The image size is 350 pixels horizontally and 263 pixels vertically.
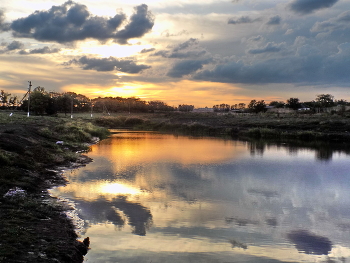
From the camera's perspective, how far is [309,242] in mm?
9516

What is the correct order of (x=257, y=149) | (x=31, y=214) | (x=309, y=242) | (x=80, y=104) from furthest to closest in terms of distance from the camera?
(x=80, y=104) < (x=257, y=149) < (x=309, y=242) < (x=31, y=214)

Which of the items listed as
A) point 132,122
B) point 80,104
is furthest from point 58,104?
point 80,104

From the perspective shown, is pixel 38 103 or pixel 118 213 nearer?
pixel 118 213

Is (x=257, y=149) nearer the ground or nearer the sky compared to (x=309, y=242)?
nearer the sky

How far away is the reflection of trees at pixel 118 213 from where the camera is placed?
34.3ft

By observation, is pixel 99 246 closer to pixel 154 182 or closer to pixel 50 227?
pixel 50 227

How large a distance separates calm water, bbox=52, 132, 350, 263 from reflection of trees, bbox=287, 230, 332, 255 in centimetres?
3

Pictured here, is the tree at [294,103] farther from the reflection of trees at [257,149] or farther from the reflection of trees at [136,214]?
the reflection of trees at [136,214]

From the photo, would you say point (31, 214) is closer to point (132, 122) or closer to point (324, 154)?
point (324, 154)

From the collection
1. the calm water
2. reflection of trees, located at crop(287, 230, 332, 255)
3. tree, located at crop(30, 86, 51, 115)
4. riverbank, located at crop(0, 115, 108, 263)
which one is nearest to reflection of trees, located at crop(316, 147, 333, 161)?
the calm water

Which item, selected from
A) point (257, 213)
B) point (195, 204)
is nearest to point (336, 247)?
point (257, 213)

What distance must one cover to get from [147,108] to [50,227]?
13606cm

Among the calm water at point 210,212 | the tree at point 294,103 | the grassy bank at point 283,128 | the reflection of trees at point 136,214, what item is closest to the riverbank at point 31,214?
the calm water at point 210,212

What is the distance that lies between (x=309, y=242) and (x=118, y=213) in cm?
660
